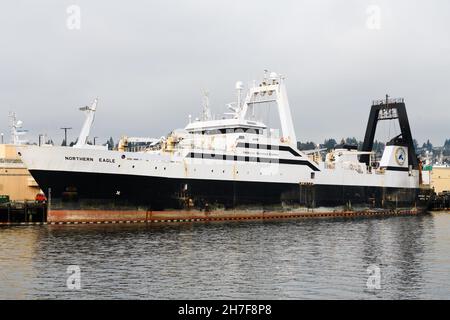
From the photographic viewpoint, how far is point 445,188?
108438mm

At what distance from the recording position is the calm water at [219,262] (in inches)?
845

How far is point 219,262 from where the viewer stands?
90.6ft

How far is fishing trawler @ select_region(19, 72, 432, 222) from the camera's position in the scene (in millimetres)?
43219

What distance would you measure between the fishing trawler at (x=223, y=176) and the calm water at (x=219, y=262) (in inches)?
118

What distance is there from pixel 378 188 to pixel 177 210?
2926 cm

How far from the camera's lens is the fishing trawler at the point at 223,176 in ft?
142

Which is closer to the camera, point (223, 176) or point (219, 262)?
point (219, 262)

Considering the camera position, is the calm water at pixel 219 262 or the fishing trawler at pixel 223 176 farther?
the fishing trawler at pixel 223 176

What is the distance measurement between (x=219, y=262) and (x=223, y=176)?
878 inches

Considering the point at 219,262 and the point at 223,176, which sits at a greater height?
the point at 223,176

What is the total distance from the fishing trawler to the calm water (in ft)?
9.80

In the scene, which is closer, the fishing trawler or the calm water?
the calm water

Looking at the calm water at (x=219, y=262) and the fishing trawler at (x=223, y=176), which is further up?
the fishing trawler at (x=223, y=176)
